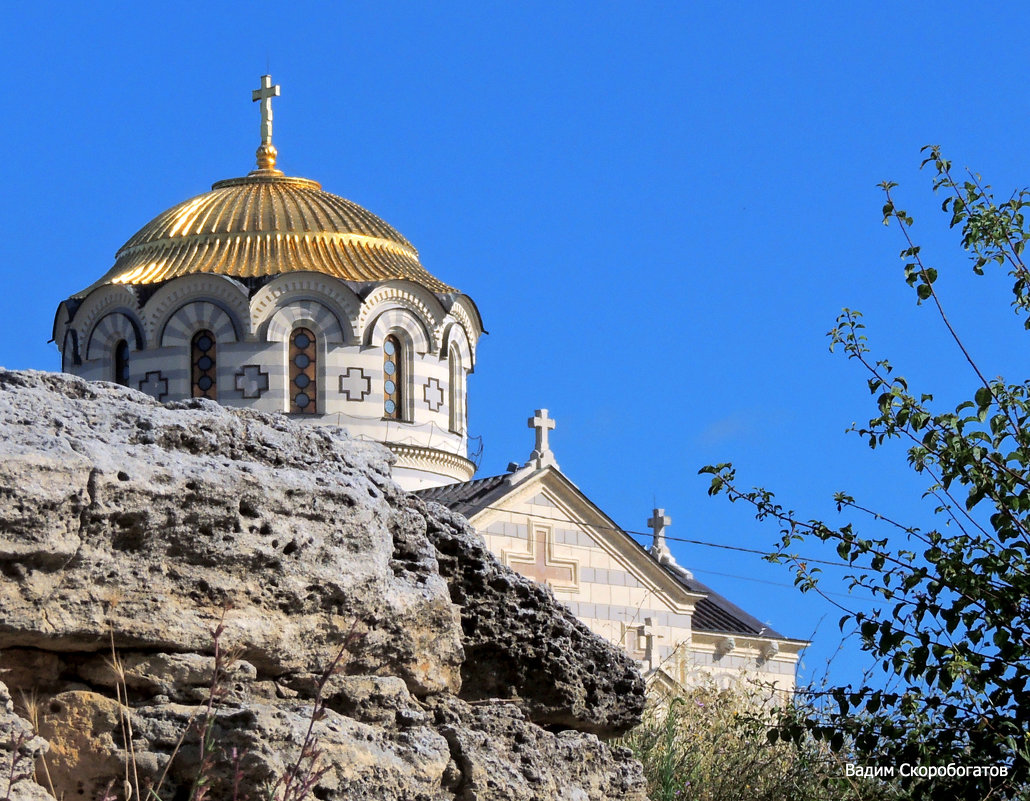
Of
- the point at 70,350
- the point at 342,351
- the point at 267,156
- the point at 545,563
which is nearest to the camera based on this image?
the point at 545,563

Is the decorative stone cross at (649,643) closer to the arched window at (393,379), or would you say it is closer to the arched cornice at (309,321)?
the arched window at (393,379)

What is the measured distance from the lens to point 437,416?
27.7m

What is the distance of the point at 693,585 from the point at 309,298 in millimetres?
7539

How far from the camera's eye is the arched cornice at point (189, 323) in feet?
87.7

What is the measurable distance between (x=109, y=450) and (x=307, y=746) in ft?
1.99

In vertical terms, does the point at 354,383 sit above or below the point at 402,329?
below

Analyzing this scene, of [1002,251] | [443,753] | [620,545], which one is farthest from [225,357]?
[443,753]

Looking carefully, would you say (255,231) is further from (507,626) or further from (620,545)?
(507,626)

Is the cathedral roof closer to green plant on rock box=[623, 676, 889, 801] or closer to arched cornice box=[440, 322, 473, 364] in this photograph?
arched cornice box=[440, 322, 473, 364]

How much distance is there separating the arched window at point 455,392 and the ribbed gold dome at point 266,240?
1163mm

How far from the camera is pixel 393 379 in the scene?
89.6 ft

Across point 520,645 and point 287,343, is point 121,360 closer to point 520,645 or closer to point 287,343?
point 287,343

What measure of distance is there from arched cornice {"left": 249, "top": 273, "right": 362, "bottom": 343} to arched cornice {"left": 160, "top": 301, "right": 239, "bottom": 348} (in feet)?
2.32

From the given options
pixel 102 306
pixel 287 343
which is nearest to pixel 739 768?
pixel 287 343
